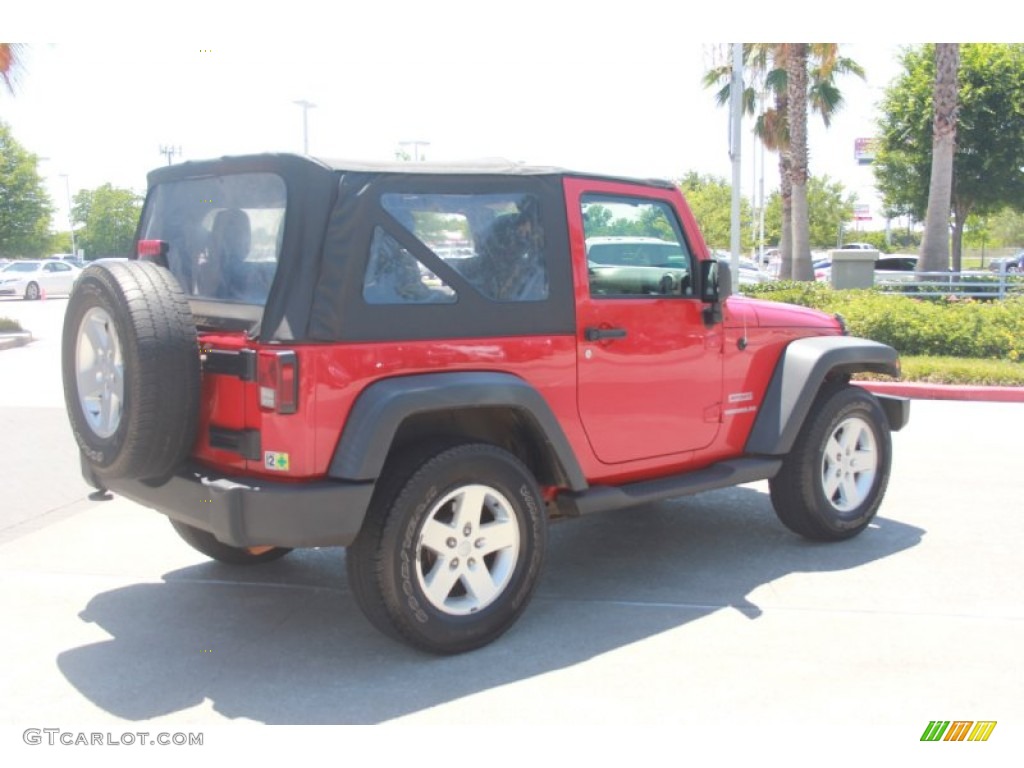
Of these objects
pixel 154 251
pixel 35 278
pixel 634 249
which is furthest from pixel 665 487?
pixel 35 278

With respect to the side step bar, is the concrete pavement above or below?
below

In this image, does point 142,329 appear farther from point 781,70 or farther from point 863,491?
point 781,70

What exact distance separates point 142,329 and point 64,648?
57.5 inches

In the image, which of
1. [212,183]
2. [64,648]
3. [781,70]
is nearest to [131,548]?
[64,648]

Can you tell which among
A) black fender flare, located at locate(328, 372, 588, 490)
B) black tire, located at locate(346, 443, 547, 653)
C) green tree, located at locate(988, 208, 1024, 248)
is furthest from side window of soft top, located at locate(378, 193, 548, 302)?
green tree, located at locate(988, 208, 1024, 248)

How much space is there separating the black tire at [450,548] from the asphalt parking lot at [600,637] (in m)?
0.17

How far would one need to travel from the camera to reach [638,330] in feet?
15.8

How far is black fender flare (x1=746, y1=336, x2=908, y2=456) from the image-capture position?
213 inches

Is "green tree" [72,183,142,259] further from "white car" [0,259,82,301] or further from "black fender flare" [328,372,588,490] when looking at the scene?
"black fender flare" [328,372,588,490]

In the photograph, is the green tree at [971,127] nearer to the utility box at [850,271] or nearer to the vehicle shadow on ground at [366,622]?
the utility box at [850,271]

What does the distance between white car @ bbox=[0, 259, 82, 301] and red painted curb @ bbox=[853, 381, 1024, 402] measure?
29.5 meters

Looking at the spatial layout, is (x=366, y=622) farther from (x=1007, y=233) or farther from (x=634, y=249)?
(x=1007, y=233)

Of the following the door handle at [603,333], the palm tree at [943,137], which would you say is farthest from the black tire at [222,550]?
the palm tree at [943,137]

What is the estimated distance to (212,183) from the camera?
449 cm
